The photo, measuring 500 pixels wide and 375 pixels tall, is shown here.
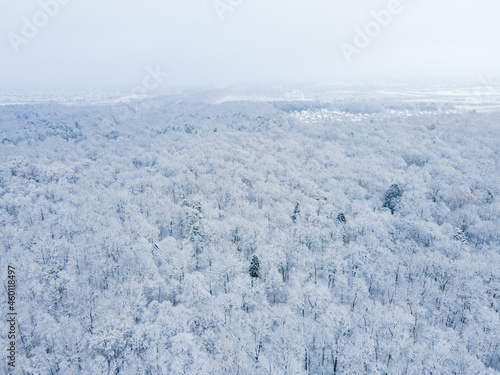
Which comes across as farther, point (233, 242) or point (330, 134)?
point (330, 134)

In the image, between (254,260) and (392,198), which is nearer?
(254,260)

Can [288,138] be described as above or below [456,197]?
above

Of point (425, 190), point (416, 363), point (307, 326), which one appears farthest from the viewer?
point (425, 190)

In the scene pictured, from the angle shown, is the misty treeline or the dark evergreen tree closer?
the misty treeline

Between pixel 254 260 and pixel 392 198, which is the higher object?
pixel 392 198

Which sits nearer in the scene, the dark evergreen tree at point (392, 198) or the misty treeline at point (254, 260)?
the misty treeline at point (254, 260)

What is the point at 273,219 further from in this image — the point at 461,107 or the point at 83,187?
the point at 461,107

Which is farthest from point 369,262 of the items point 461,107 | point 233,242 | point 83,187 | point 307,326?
point 461,107

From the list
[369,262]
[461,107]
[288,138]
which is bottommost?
[369,262]
